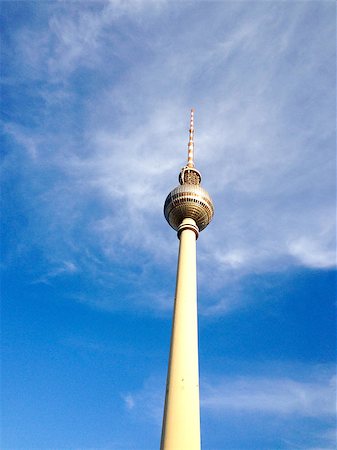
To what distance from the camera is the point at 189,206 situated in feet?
193

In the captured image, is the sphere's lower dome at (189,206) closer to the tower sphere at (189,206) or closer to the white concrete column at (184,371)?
the tower sphere at (189,206)

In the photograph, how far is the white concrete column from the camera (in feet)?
117

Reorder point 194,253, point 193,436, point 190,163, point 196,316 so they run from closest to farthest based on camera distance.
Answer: point 193,436 → point 196,316 → point 194,253 → point 190,163

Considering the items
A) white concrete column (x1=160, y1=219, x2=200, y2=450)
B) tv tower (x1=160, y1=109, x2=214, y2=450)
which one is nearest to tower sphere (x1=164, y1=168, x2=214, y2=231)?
tv tower (x1=160, y1=109, x2=214, y2=450)

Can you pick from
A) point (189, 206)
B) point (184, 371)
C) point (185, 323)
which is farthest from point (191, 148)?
point (184, 371)

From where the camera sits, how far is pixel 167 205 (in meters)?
61.7

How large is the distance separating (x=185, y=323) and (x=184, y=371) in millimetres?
5864

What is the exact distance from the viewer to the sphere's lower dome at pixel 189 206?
59031mm

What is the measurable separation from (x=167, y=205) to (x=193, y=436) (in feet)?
113

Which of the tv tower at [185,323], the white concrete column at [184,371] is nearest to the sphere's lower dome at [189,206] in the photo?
the tv tower at [185,323]

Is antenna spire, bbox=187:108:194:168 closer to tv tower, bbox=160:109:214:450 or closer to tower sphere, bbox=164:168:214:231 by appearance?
tv tower, bbox=160:109:214:450

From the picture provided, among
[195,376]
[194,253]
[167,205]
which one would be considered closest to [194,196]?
[167,205]

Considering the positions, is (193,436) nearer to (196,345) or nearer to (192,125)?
(196,345)

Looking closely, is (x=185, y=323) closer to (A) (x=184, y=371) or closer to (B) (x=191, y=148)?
(A) (x=184, y=371)
